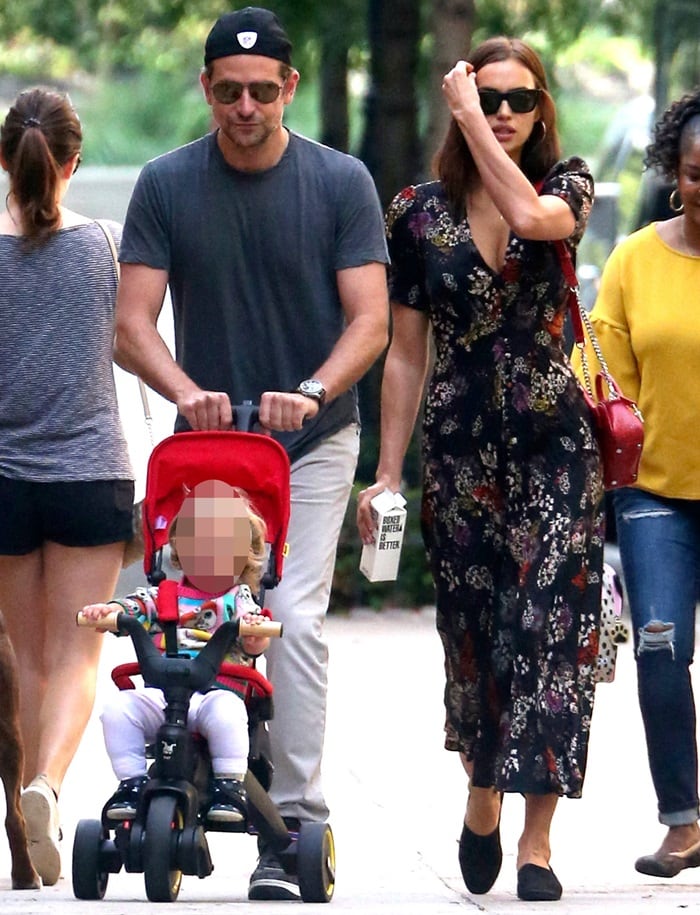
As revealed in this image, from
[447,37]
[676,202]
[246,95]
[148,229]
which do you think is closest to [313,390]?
[148,229]

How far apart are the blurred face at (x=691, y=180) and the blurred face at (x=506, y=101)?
68 centimetres

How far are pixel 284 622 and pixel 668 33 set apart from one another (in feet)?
36.7

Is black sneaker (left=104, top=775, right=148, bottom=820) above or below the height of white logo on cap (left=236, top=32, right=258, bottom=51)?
below

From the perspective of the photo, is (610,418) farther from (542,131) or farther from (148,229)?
(148,229)

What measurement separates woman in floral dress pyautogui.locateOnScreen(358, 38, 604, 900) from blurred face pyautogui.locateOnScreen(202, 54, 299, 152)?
418mm

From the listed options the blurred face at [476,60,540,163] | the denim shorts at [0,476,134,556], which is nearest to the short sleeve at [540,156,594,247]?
the blurred face at [476,60,540,163]

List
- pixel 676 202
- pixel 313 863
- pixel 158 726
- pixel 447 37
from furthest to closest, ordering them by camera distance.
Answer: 1. pixel 447 37
2. pixel 676 202
3. pixel 313 863
4. pixel 158 726

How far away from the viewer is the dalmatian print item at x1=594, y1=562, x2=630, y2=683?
17.7 feet

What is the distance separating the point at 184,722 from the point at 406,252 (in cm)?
141

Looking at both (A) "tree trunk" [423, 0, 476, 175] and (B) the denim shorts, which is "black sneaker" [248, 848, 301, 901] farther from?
(A) "tree trunk" [423, 0, 476, 175]

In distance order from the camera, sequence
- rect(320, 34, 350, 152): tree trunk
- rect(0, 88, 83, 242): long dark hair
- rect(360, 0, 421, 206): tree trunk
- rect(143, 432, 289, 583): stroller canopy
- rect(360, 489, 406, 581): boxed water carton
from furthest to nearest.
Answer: rect(320, 34, 350, 152): tree trunk < rect(360, 0, 421, 206): tree trunk < rect(0, 88, 83, 242): long dark hair < rect(360, 489, 406, 581): boxed water carton < rect(143, 432, 289, 583): stroller canopy

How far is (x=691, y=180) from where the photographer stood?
5.70 metres

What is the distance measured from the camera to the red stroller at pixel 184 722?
4.66 metres

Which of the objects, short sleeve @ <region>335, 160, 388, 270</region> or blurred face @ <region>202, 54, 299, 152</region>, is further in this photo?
short sleeve @ <region>335, 160, 388, 270</region>
